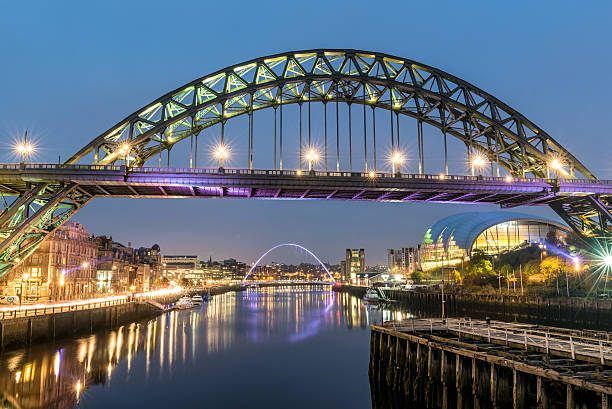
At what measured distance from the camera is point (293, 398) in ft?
107

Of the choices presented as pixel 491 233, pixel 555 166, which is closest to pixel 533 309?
pixel 555 166

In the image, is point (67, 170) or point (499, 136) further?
point (499, 136)

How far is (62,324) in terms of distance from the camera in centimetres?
4700

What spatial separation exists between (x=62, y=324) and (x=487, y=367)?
40969mm

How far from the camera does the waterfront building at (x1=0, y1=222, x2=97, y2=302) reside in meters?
60.8

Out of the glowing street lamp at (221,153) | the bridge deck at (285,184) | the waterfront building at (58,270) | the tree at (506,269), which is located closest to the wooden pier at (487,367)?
the bridge deck at (285,184)

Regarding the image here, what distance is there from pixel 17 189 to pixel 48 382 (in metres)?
20.7

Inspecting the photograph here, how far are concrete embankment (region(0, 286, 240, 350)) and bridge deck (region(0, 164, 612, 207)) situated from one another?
12.3 m

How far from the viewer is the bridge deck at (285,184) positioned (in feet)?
137

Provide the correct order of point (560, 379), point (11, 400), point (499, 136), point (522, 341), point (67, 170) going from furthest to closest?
point (499, 136), point (67, 170), point (11, 400), point (522, 341), point (560, 379)

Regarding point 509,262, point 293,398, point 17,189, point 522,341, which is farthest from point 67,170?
point 509,262

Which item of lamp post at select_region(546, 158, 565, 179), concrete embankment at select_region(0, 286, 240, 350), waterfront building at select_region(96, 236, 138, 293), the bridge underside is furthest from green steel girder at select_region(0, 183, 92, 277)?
waterfront building at select_region(96, 236, 138, 293)

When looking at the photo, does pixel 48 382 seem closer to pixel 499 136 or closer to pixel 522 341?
pixel 522 341

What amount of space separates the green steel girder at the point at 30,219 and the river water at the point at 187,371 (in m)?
8.29
